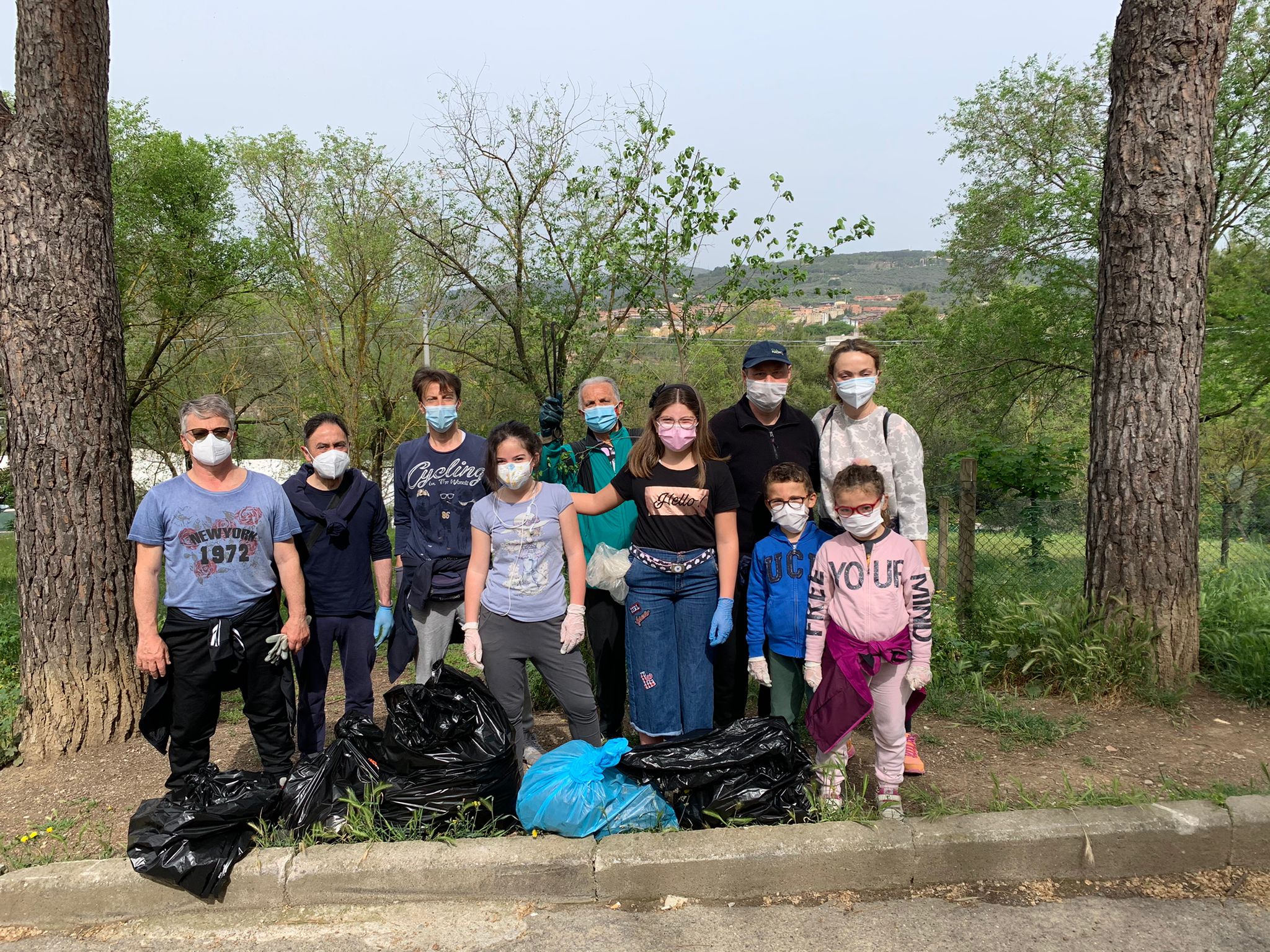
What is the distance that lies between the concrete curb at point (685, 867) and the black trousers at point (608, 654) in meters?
1.04

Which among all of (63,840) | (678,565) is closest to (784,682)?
(678,565)

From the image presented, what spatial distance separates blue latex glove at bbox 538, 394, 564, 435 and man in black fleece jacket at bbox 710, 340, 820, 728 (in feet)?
2.63

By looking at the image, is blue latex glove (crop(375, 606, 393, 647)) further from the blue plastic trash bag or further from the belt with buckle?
the belt with buckle

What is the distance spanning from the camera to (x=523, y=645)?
370cm

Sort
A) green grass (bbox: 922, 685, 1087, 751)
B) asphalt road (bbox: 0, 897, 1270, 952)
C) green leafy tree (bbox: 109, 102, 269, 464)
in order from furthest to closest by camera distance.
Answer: green leafy tree (bbox: 109, 102, 269, 464) → green grass (bbox: 922, 685, 1087, 751) → asphalt road (bbox: 0, 897, 1270, 952)

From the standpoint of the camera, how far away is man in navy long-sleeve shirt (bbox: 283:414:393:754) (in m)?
3.94

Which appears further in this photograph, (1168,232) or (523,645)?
(1168,232)

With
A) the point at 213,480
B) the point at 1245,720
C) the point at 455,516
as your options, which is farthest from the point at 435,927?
the point at 1245,720

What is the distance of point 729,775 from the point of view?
3.25 metres

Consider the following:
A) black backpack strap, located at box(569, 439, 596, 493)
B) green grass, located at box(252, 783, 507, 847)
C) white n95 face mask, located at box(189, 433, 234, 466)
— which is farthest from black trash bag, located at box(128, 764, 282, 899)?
black backpack strap, located at box(569, 439, 596, 493)

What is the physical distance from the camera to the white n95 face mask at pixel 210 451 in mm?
3520

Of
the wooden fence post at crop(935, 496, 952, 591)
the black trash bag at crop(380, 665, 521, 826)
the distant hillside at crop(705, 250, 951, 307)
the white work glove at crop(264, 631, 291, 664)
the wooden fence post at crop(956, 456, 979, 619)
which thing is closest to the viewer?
the black trash bag at crop(380, 665, 521, 826)

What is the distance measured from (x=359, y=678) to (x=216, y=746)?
1.31m

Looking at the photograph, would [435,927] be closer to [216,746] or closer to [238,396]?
[216,746]
